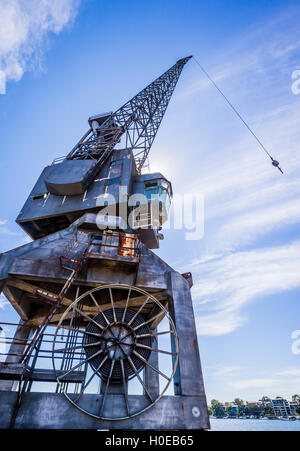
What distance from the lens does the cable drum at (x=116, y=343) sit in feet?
40.5

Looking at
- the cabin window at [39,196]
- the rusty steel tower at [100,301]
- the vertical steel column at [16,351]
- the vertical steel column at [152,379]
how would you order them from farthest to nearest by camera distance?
the cabin window at [39,196]
the vertical steel column at [152,379]
the vertical steel column at [16,351]
the rusty steel tower at [100,301]

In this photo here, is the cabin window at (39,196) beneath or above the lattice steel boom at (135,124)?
beneath

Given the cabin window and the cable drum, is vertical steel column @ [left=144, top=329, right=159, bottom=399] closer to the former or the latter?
the cable drum

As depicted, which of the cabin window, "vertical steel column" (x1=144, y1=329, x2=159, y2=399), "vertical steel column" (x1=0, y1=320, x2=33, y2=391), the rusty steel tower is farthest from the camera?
the cabin window

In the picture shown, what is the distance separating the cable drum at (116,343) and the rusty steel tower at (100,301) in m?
0.05

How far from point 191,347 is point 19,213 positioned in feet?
60.4

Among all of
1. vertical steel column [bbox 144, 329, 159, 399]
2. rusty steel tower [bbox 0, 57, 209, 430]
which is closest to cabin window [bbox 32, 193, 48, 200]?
rusty steel tower [bbox 0, 57, 209, 430]

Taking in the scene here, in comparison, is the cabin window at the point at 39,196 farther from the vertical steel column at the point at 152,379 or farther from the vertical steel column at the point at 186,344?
the vertical steel column at the point at 152,379

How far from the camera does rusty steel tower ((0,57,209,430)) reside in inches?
401

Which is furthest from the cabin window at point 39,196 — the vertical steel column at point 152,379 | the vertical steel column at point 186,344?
the vertical steel column at point 152,379

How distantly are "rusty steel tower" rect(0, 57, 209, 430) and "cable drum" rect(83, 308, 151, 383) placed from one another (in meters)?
0.05

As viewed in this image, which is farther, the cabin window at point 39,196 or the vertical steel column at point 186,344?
the cabin window at point 39,196
